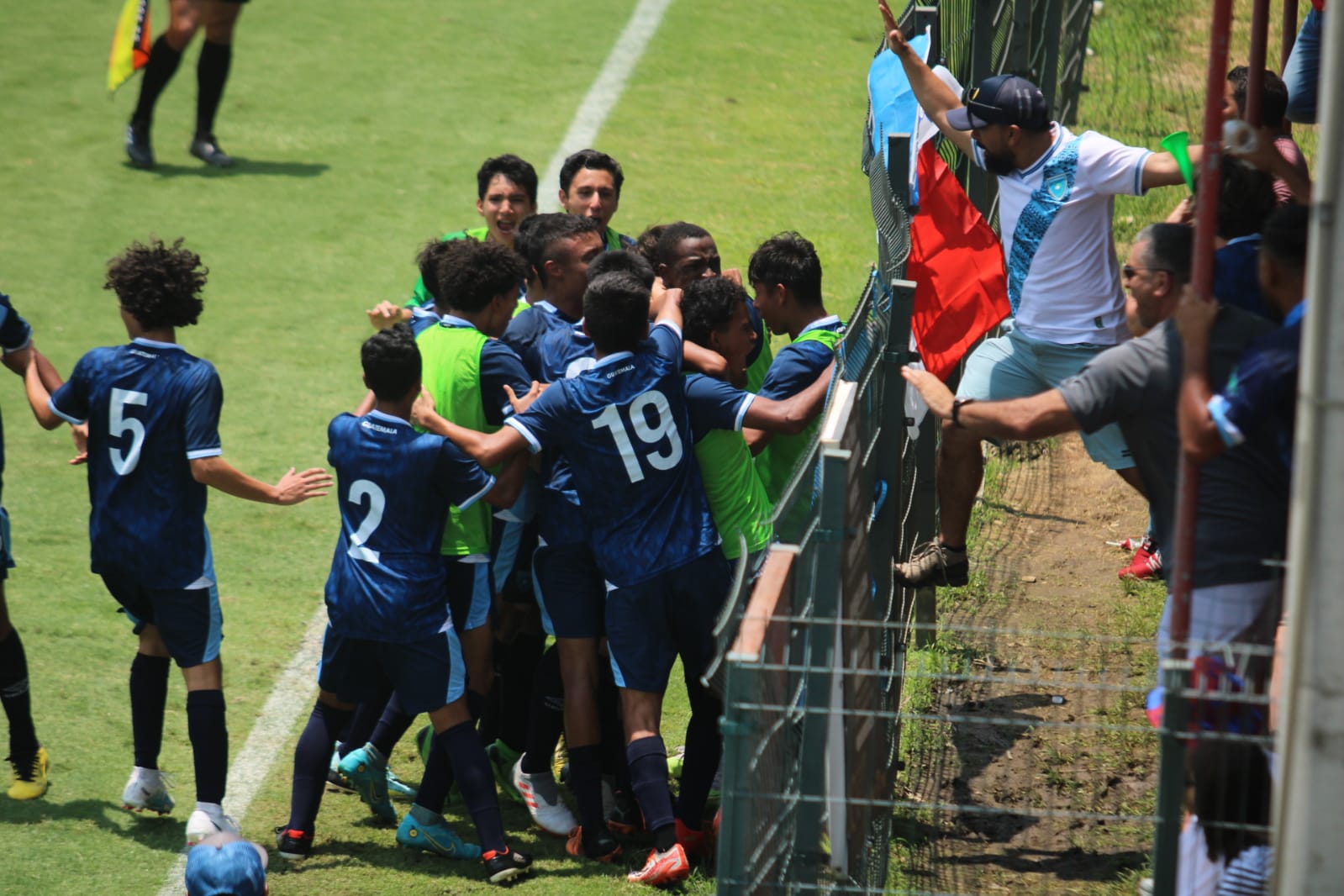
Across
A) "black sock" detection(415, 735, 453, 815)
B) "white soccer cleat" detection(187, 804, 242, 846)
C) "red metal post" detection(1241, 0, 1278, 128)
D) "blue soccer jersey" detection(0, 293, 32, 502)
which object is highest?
"red metal post" detection(1241, 0, 1278, 128)

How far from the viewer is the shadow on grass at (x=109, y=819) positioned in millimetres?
5223

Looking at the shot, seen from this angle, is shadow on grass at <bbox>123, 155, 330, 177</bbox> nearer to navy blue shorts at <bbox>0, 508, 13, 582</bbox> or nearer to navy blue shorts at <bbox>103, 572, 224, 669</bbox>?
navy blue shorts at <bbox>0, 508, 13, 582</bbox>

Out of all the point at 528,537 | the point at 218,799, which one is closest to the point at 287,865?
the point at 218,799

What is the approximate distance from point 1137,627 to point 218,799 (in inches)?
140

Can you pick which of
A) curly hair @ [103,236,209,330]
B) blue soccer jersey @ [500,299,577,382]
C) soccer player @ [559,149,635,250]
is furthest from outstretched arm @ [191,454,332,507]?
soccer player @ [559,149,635,250]

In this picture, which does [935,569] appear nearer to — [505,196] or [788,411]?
[788,411]

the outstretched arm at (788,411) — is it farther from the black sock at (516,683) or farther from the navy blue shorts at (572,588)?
the black sock at (516,683)

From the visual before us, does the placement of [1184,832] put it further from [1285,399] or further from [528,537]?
[528,537]

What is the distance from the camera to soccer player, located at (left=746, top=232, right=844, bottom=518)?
5.16 meters

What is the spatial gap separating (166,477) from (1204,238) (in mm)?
3333

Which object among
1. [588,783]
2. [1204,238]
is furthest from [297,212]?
[1204,238]

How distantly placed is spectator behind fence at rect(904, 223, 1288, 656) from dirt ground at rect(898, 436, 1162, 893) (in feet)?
1.59

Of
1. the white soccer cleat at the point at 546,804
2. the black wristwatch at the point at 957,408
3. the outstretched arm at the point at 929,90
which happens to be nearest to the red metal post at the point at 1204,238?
the black wristwatch at the point at 957,408

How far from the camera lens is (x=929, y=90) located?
564 cm
